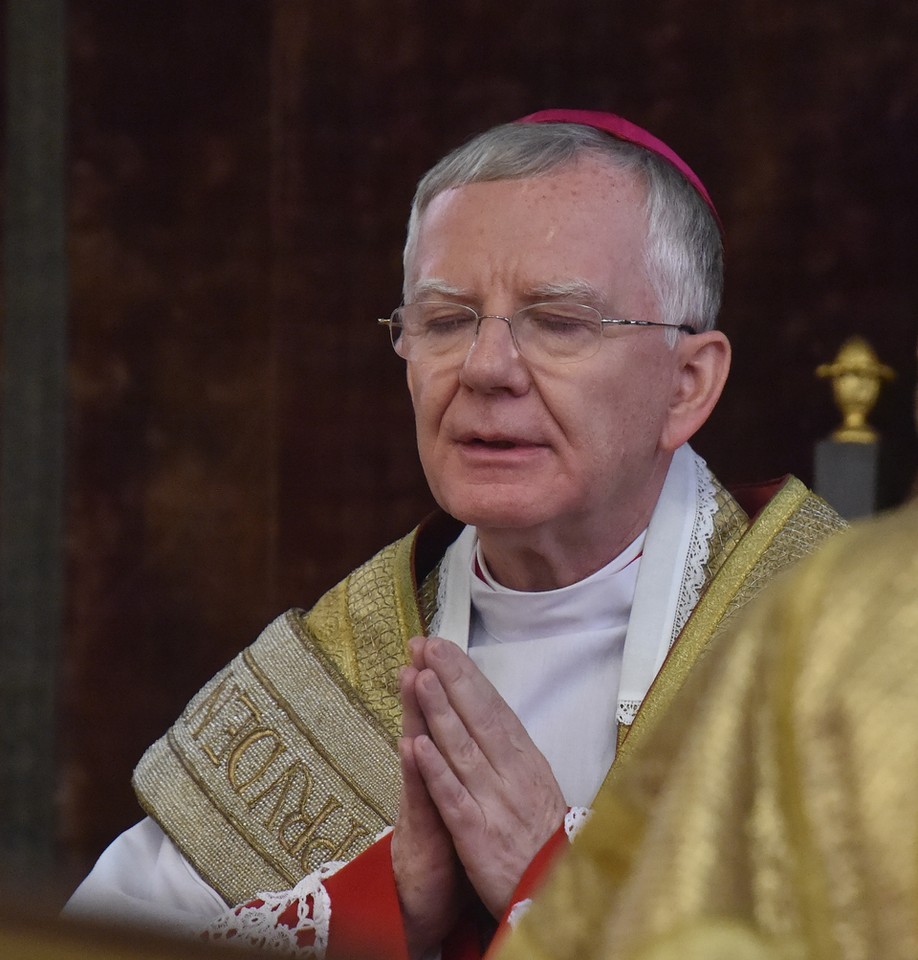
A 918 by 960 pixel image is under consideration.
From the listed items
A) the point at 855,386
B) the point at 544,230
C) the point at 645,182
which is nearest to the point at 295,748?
the point at 544,230

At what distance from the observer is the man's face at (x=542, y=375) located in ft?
6.31

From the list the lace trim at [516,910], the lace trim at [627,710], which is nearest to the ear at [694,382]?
the lace trim at [627,710]

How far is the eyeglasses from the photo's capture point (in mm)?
1946

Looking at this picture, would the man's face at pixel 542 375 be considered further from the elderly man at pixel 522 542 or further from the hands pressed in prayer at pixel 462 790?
the hands pressed in prayer at pixel 462 790

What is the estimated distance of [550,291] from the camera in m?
1.95

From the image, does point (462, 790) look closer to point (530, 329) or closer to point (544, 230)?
point (530, 329)

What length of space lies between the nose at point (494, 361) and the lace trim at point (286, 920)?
1.91 ft

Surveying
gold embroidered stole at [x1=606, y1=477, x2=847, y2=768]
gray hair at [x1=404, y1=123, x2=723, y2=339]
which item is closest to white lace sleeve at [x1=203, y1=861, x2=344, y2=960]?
gold embroidered stole at [x1=606, y1=477, x2=847, y2=768]

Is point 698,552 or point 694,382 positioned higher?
point 694,382

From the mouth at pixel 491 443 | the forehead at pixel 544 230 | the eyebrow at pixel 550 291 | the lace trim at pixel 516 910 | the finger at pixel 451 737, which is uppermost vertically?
the forehead at pixel 544 230

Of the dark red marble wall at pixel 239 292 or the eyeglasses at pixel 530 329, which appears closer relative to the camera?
the eyeglasses at pixel 530 329

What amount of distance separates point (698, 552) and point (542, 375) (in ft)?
1.04

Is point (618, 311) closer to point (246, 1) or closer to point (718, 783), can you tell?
point (718, 783)

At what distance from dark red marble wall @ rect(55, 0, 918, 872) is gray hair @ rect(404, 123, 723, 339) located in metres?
1.59
